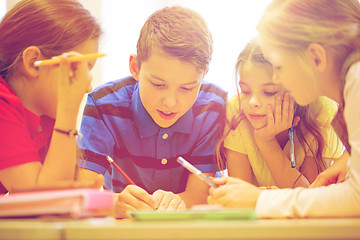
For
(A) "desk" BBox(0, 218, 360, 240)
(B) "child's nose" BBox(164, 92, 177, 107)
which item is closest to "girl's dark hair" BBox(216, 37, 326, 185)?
(B) "child's nose" BBox(164, 92, 177, 107)

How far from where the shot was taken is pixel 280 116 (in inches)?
42.3

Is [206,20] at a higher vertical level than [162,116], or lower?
higher

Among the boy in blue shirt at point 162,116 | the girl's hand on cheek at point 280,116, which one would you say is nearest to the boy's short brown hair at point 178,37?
the boy in blue shirt at point 162,116

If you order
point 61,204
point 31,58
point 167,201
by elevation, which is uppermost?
point 31,58

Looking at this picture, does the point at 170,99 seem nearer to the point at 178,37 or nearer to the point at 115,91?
the point at 178,37

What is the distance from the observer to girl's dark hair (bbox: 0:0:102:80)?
89 cm

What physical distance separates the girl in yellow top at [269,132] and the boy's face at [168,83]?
0.52 feet

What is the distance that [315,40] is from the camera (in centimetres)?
73

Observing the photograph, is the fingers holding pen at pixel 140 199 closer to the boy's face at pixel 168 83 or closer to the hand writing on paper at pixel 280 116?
the boy's face at pixel 168 83

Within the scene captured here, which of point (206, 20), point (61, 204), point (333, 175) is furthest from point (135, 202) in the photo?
point (206, 20)

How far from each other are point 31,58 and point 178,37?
378 millimetres

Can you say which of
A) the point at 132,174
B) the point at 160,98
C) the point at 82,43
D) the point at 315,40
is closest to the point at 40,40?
the point at 82,43

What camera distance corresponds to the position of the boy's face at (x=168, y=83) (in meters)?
0.98

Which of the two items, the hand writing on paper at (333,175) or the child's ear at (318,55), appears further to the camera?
the hand writing on paper at (333,175)
